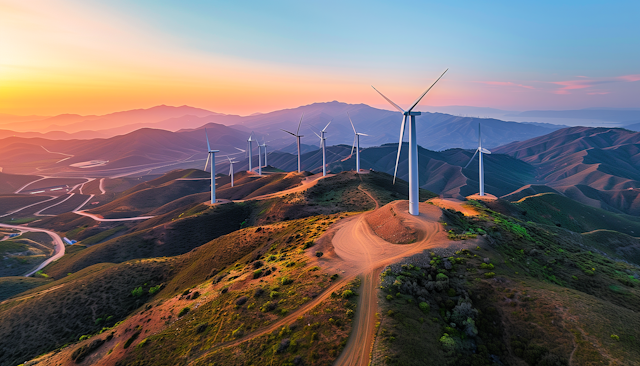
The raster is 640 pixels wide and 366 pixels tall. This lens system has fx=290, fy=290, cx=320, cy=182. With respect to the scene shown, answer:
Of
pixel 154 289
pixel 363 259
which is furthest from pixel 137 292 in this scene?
pixel 363 259

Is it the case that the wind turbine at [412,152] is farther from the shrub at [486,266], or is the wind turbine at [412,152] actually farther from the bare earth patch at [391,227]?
the shrub at [486,266]

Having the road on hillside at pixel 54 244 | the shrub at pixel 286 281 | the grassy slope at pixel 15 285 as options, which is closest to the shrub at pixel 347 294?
the shrub at pixel 286 281

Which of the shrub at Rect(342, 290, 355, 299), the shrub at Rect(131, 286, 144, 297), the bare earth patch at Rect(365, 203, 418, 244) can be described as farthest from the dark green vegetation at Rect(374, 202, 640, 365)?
the shrub at Rect(131, 286, 144, 297)

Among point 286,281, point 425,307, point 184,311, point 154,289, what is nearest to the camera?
point 425,307

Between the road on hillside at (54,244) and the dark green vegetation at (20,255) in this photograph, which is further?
the road on hillside at (54,244)

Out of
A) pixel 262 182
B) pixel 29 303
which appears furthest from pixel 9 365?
pixel 262 182

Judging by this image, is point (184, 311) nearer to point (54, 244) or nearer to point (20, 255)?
point (20, 255)

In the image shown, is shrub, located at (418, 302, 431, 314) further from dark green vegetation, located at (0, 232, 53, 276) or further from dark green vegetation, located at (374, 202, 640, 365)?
dark green vegetation, located at (0, 232, 53, 276)

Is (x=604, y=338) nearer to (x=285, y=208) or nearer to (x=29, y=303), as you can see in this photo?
(x=285, y=208)

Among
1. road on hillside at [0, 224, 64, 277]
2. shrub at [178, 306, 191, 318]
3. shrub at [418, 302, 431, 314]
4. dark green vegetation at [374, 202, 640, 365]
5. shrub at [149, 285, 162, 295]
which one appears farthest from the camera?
road on hillside at [0, 224, 64, 277]

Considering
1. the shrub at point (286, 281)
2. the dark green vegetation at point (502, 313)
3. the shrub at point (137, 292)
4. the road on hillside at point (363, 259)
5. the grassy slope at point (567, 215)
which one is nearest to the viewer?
the dark green vegetation at point (502, 313)

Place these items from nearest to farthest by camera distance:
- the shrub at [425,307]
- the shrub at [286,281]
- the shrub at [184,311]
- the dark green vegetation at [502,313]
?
the dark green vegetation at [502,313], the shrub at [425,307], the shrub at [286,281], the shrub at [184,311]
